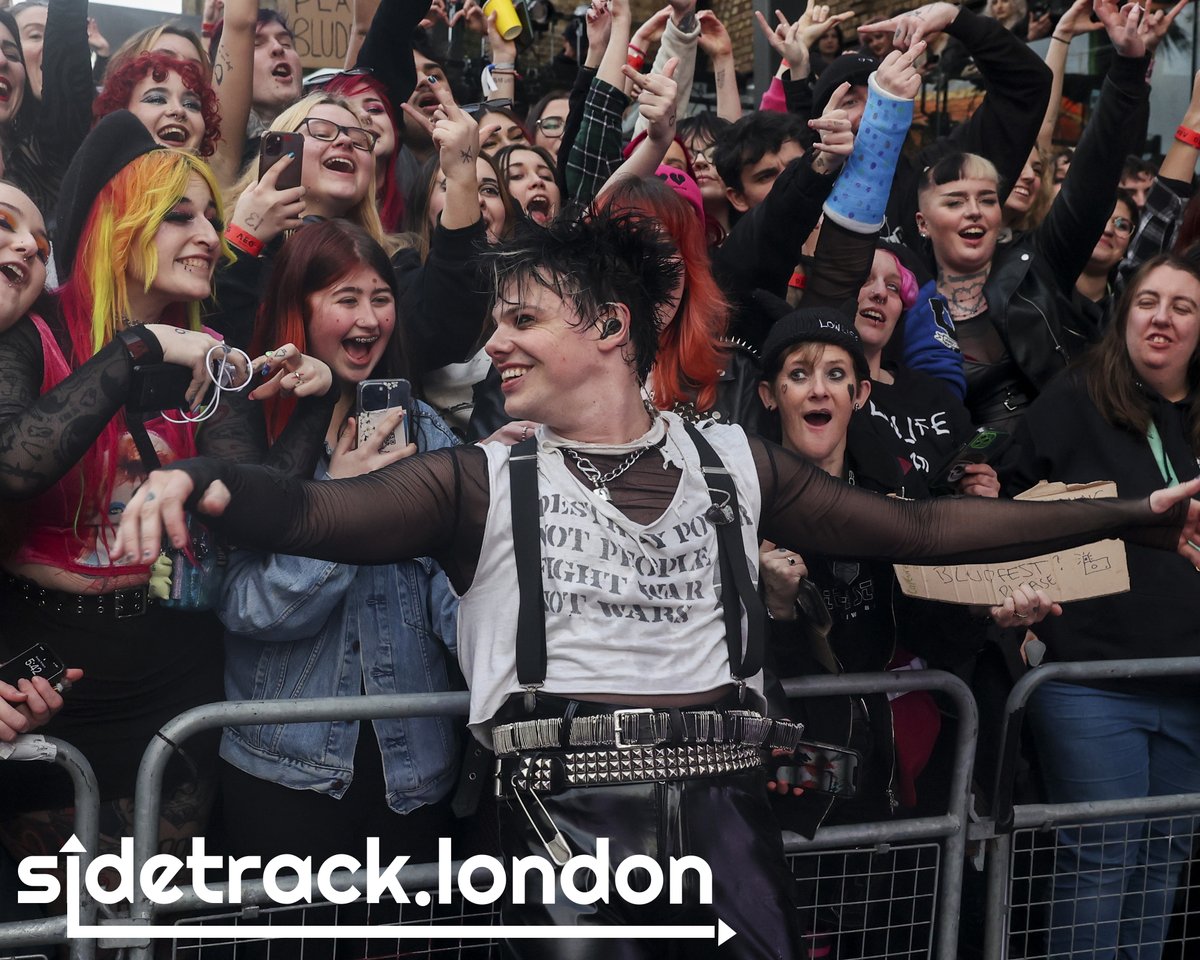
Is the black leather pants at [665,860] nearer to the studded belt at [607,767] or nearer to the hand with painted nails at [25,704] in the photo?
the studded belt at [607,767]

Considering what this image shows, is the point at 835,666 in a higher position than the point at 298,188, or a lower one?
lower

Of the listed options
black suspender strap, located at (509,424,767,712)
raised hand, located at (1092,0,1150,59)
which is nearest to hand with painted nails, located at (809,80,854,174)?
black suspender strap, located at (509,424,767,712)

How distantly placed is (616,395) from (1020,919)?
2.07m

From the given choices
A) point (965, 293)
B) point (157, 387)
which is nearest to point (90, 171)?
point (157, 387)

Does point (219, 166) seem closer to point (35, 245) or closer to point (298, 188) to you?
point (298, 188)

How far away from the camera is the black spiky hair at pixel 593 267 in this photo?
2.67 meters

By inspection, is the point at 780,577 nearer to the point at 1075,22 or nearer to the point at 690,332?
the point at 690,332

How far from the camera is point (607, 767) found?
2447 millimetres

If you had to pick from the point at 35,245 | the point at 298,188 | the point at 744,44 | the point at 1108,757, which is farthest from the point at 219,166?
the point at 744,44

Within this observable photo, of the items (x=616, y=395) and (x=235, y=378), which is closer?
(x=616, y=395)

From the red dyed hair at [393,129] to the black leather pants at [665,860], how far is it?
215cm

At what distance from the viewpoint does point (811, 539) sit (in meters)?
2.88

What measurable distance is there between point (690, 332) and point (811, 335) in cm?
41

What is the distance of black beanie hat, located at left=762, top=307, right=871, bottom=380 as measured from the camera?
3.56 metres
